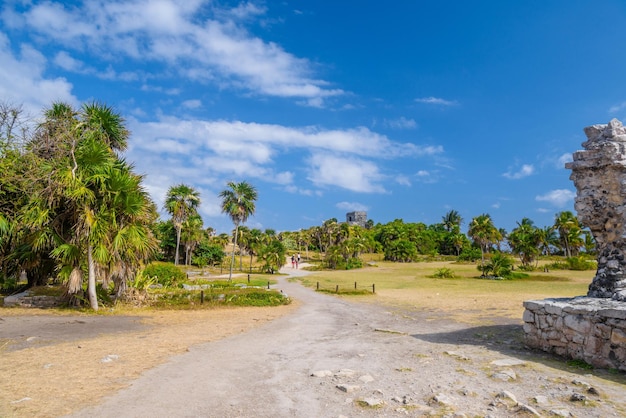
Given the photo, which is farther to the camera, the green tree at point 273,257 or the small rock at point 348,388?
Answer: the green tree at point 273,257

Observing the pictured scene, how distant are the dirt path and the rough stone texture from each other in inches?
126

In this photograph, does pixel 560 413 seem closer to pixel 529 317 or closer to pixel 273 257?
pixel 529 317

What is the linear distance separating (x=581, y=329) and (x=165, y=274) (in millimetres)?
27855

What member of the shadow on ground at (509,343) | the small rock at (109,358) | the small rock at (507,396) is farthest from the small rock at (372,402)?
the small rock at (109,358)

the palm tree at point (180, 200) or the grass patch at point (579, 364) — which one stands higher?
the palm tree at point (180, 200)

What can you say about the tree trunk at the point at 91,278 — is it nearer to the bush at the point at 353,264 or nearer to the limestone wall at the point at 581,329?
the limestone wall at the point at 581,329

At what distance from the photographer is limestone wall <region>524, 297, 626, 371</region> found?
7.98m

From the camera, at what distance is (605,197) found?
10.4 m

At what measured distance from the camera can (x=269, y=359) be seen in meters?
9.33

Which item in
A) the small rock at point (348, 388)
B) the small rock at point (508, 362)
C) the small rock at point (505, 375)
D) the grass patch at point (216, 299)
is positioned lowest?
the grass patch at point (216, 299)

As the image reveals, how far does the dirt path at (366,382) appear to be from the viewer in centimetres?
597

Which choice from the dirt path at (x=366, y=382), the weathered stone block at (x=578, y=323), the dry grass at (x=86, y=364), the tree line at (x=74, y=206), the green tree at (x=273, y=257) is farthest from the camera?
the green tree at (x=273, y=257)

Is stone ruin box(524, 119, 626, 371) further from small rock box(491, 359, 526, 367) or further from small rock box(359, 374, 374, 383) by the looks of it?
small rock box(359, 374, 374, 383)

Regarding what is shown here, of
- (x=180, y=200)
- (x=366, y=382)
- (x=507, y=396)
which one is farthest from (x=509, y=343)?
(x=180, y=200)
